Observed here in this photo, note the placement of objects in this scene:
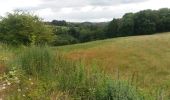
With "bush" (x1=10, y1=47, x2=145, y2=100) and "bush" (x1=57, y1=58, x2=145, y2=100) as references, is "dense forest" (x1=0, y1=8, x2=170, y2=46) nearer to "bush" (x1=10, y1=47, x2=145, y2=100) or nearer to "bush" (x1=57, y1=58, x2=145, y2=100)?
"bush" (x1=10, y1=47, x2=145, y2=100)

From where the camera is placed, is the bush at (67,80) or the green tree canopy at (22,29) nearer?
the bush at (67,80)

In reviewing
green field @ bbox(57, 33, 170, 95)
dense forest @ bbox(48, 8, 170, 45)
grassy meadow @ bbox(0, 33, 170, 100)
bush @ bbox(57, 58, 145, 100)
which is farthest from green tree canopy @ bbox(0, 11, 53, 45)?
bush @ bbox(57, 58, 145, 100)

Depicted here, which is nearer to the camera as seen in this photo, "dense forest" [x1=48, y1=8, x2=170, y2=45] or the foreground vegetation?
the foreground vegetation

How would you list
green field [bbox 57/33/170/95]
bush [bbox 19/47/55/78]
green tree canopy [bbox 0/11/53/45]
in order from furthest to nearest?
green field [bbox 57/33/170/95]
green tree canopy [bbox 0/11/53/45]
bush [bbox 19/47/55/78]

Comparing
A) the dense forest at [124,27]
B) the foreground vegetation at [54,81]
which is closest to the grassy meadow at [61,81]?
the foreground vegetation at [54,81]

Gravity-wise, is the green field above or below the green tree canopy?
below

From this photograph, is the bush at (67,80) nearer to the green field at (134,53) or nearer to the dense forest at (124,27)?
the green field at (134,53)

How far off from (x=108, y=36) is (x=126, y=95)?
5635 centimetres

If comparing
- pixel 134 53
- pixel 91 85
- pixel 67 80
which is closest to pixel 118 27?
pixel 134 53

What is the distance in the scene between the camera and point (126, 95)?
24.5 feet

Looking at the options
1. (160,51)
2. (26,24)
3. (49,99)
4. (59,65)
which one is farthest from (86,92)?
(160,51)

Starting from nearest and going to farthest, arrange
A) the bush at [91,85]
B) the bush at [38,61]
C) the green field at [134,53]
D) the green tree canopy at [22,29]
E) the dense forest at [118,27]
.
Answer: the bush at [91,85] < the bush at [38,61] < the green tree canopy at [22,29] < the green field at [134,53] < the dense forest at [118,27]

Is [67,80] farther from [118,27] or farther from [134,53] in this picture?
[118,27]

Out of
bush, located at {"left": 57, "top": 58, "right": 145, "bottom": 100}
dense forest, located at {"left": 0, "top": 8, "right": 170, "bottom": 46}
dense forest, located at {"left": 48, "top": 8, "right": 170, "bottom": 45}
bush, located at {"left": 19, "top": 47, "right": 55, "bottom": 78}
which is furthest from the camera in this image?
dense forest, located at {"left": 48, "top": 8, "right": 170, "bottom": 45}
